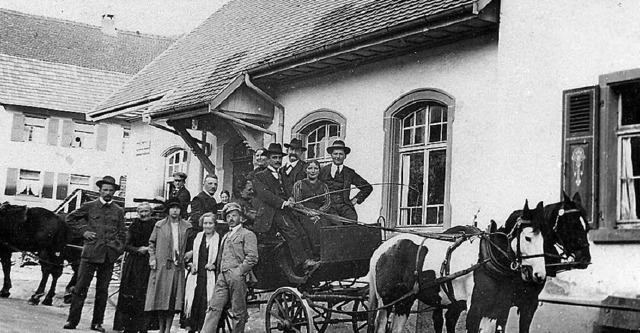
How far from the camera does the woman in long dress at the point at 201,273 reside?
10.0 meters

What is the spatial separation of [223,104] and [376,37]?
12.0 feet

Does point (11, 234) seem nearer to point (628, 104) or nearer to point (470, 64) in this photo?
point (470, 64)

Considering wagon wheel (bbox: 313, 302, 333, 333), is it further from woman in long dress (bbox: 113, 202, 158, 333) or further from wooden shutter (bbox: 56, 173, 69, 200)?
wooden shutter (bbox: 56, 173, 69, 200)

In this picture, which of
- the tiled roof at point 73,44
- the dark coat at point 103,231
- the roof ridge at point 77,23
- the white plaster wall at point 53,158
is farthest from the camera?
the roof ridge at point 77,23

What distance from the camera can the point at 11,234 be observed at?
14570 millimetres

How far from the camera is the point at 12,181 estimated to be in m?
35.9

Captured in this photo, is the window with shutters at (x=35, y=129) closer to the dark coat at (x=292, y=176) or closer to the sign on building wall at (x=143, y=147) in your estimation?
the sign on building wall at (x=143, y=147)

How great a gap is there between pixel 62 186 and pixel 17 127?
3349 millimetres

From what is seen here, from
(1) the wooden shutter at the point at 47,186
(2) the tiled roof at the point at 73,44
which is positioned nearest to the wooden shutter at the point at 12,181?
(1) the wooden shutter at the point at 47,186

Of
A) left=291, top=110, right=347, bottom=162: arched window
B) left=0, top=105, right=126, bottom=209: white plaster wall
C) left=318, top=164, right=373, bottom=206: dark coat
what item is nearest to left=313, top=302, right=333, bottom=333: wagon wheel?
left=318, top=164, right=373, bottom=206: dark coat

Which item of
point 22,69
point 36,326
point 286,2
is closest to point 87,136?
point 22,69

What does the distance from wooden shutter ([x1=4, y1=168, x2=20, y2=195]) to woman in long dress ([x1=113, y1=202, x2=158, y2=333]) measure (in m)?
26.3

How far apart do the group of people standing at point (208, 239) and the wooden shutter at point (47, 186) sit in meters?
26.0

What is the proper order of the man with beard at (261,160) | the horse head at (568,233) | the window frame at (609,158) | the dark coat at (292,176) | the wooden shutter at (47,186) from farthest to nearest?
1. the wooden shutter at (47,186)
2. the dark coat at (292,176)
3. the man with beard at (261,160)
4. the window frame at (609,158)
5. the horse head at (568,233)
